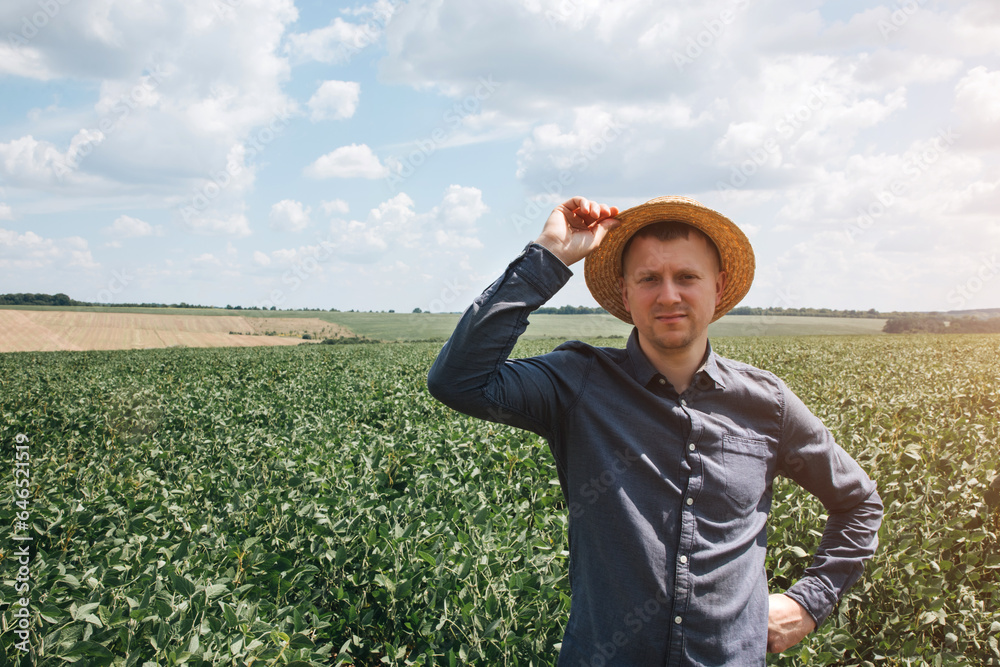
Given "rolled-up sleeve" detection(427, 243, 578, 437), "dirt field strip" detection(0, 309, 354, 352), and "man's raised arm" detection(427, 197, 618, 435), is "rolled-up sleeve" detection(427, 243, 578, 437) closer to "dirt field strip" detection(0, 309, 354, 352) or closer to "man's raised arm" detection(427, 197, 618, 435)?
"man's raised arm" detection(427, 197, 618, 435)

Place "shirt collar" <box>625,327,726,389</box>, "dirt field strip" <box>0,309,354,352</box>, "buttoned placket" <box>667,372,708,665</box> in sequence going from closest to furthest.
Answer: "buttoned placket" <box>667,372,708,665</box> → "shirt collar" <box>625,327,726,389</box> → "dirt field strip" <box>0,309,354,352</box>

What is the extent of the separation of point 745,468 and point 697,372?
0.99 feet

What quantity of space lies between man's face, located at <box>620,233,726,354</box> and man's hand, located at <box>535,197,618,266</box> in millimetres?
133

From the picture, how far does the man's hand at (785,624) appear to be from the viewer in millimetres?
1730

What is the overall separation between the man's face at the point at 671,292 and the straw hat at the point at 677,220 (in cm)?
7

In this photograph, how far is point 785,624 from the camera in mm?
1735

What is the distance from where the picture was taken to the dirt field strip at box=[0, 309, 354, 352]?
4000 cm

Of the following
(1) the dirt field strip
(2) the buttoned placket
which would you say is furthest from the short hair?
(1) the dirt field strip

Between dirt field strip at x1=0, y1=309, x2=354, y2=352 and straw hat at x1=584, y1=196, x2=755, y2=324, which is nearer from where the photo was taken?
straw hat at x1=584, y1=196, x2=755, y2=324

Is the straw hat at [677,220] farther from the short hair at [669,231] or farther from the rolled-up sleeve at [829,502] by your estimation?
the rolled-up sleeve at [829,502]

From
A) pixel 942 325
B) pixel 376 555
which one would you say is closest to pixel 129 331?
pixel 376 555

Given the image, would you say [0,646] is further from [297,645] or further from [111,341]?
[111,341]
